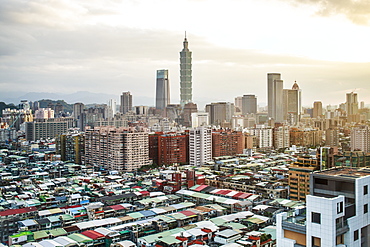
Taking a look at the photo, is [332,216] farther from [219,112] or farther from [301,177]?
[219,112]

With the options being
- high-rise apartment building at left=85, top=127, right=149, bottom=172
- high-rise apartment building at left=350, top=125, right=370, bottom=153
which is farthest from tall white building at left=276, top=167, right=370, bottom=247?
high-rise apartment building at left=350, top=125, right=370, bottom=153

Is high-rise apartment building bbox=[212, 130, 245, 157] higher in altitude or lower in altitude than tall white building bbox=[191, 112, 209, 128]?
lower

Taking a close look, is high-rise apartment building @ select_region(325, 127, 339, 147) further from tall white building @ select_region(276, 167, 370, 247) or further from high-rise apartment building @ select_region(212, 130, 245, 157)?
tall white building @ select_region(276, 167, 370, 247)

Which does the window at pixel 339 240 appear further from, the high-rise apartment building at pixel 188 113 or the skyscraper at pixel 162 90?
the skyscraper at pixel 162 90

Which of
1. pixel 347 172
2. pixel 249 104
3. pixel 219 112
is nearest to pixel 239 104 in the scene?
Result: pixel 249 104

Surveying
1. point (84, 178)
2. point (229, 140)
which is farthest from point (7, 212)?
point (229, 140)

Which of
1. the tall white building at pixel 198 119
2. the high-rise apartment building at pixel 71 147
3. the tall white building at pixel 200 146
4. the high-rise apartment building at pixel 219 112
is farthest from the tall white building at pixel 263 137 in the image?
the high-rise apartment building at pixel 219 112

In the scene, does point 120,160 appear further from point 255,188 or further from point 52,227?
point 52,227
